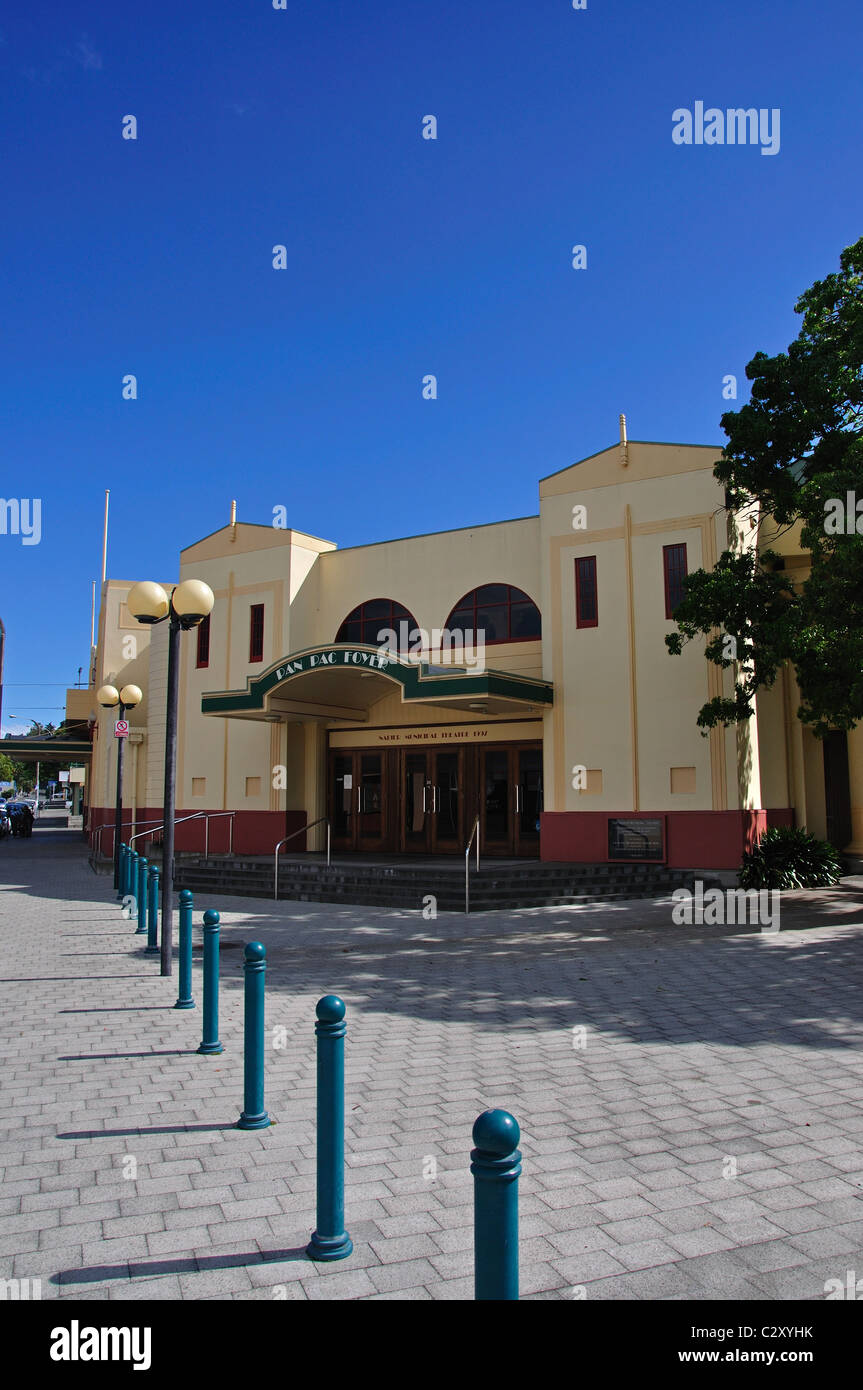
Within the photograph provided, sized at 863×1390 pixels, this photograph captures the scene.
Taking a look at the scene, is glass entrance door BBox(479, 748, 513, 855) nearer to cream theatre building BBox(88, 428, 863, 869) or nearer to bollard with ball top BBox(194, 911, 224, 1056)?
cream theatre building BBox(88, 428, 863, 869)

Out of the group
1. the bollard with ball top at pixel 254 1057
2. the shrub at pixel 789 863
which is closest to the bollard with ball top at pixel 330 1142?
the bollard with ball top at pixel 254 1057

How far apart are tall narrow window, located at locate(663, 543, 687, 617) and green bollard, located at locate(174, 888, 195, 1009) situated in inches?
457

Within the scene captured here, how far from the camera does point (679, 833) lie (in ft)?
54.6

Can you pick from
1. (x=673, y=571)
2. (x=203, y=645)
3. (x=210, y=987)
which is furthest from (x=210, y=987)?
Result: (x=203, y=645)

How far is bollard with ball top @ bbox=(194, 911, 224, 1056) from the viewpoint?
6602mm

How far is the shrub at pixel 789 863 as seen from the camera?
1580cm

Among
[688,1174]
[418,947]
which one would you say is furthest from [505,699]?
[688,1174]

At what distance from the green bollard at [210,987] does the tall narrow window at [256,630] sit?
1635cm

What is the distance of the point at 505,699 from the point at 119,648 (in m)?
18.0

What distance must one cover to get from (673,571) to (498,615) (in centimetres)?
417

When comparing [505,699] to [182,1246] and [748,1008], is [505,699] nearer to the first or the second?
[748,1008]

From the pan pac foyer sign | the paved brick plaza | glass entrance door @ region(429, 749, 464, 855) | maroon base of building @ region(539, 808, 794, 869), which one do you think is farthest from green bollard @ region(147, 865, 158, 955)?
glass entrance door @ region(429, 749, 464, 855)

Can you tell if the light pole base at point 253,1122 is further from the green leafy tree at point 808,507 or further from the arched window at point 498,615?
the arched window at point 498,615

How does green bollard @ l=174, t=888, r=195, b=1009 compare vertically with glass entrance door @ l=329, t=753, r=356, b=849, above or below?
below
